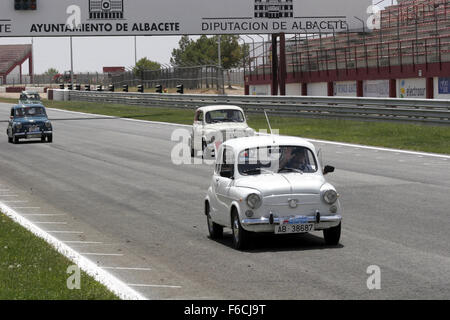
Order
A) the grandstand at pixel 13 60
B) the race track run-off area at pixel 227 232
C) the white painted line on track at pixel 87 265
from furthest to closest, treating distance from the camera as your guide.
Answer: the grandstand at pixel 13 60 → the race track run-off area at pixel 227 232 → the white painted line on track at pixel 87 265

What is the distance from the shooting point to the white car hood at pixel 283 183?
1160cm

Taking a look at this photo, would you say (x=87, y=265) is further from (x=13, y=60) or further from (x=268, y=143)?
(x=13, y=60)

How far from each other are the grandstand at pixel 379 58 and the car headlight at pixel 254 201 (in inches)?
1210

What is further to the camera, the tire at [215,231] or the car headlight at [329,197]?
the tire at [215,231]

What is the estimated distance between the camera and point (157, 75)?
86062 mm

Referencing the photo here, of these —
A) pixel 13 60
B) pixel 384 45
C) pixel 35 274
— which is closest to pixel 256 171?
pixel 35 274

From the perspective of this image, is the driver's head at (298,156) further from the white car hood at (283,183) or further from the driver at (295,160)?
the white car hood at (283,183)

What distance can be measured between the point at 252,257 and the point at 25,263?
107 inches

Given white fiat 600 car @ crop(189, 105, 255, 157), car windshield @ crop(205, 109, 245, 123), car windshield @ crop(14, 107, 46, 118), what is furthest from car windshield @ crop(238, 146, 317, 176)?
car windshield @ crop(14, 107, 46, 118)

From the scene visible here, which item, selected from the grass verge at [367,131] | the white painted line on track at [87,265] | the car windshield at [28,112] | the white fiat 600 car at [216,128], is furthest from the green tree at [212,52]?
the white painted line on track at [87,265]

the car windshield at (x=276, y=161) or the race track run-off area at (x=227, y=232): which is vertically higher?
the car windshield at (x=276, y=161)

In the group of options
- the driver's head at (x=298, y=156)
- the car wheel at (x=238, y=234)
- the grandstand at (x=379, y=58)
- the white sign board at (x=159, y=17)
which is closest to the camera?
the car wheel at (x=238, y=234)

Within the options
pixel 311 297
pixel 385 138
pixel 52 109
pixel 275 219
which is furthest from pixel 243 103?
pixel 311 297
